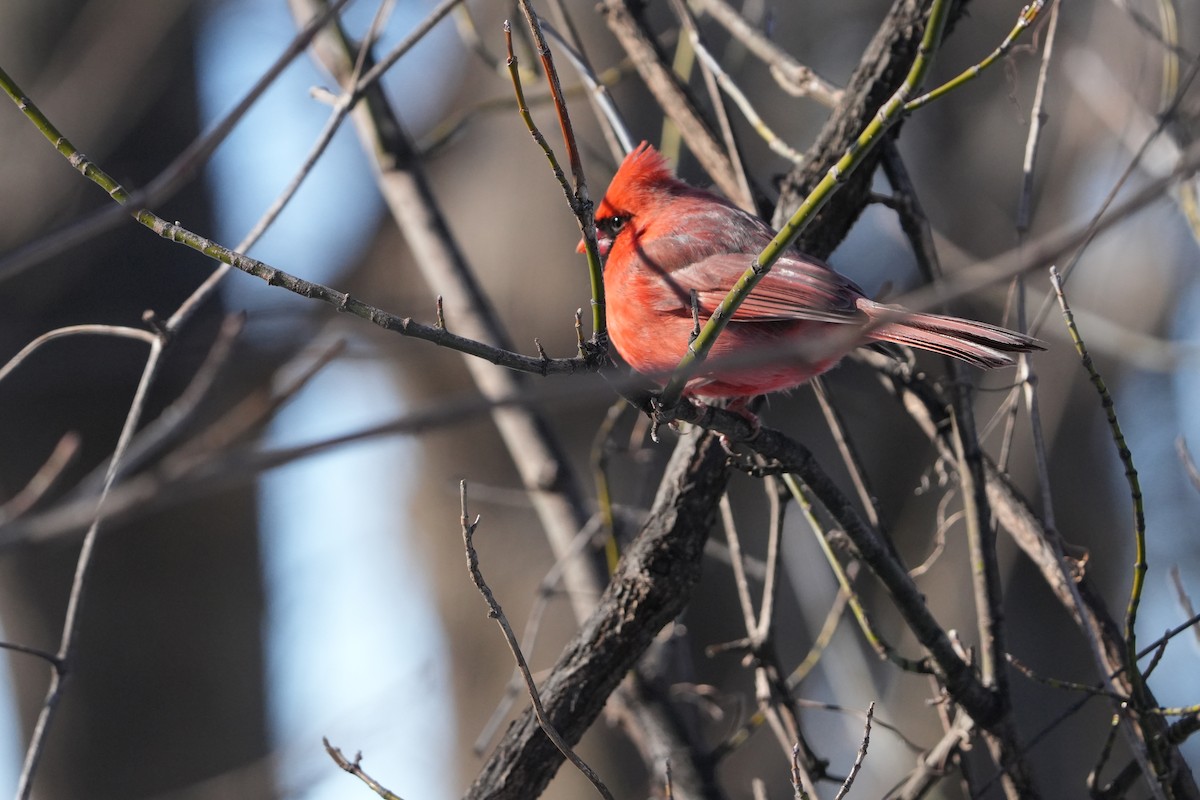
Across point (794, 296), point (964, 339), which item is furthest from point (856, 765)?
point (794, 296)

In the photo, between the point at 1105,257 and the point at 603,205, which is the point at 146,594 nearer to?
the point at 603,205

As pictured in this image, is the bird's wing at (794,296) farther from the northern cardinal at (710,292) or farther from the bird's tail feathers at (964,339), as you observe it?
the bird's tail feathers at (964,339)

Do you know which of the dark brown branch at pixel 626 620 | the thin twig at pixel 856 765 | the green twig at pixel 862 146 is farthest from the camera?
the dark brown branch at pixel 626 620

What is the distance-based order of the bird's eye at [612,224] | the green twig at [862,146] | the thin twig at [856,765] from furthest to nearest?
1. the bird's eye at [612,224]
2. the thin twig at [856,765]
3. the green twig at [862,146]

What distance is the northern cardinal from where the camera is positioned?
257 cm

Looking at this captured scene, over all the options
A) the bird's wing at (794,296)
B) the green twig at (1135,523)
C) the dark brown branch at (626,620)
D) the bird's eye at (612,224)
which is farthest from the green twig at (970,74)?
the bird's eye at (612,224)

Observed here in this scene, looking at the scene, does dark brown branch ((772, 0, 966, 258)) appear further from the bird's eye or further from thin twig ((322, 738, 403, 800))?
thin twig ((322, 738, 403, 800))

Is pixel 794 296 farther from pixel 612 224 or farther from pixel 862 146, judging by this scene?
pixel 862 146

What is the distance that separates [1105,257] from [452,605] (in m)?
4.54

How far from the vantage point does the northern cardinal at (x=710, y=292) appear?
257 cm

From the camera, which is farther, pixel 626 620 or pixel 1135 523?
pixel 626 620

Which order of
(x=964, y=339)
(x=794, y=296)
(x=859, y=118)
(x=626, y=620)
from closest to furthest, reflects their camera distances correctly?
(x=964, y=339), (x=626, y=620), (x=859, y=118), (x=794, y=296)

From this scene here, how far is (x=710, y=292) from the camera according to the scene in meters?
2.96

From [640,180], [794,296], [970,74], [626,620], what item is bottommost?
[626,620]
